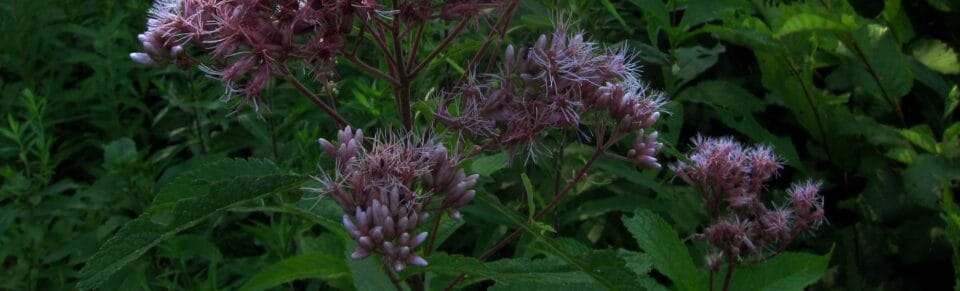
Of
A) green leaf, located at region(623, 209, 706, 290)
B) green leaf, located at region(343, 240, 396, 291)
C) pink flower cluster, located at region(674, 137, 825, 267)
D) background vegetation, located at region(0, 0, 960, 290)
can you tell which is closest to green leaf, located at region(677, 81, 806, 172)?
background vegetation, located at region(0, 0, 960, 290)

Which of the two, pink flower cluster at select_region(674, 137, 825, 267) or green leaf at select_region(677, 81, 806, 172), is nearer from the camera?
pink flower cluster at select_region(674, 137, 825, 267)

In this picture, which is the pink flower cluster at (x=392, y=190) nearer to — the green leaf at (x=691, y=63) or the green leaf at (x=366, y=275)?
the green leaf at (x=366, y=275)

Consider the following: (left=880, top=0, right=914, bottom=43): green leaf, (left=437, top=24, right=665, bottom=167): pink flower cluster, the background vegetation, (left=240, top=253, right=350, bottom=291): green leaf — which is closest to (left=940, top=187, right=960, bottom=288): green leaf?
the background vegetation

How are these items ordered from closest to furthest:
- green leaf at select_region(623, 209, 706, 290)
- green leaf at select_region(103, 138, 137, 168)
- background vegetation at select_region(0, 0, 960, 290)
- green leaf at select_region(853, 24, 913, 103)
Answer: green leaf at select_region(623, 209, 706, 290) < background vegetation at select_region(0, 0, 960, 290) < green leaf at select_region(103, 138, 137, 168) < green leaf at select_region(853, 24, 913, 103)

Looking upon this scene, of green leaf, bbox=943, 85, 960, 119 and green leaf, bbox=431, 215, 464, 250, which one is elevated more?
green leaf, bbox=431, 215, 464, 250

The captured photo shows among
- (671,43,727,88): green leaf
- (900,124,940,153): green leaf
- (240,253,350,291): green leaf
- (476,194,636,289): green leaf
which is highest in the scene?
(476,194,636,289): green leaf

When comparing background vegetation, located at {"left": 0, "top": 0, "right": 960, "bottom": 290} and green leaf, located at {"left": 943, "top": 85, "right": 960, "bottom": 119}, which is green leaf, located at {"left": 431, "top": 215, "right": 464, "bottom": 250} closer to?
background vegetation, located at {"left": 0, "top": 0, "right": 960, "bottom": 290}

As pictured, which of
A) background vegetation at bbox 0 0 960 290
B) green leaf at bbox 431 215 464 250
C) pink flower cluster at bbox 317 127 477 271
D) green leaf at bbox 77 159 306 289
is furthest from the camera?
background vegetation at bbox 0 0 960 290
